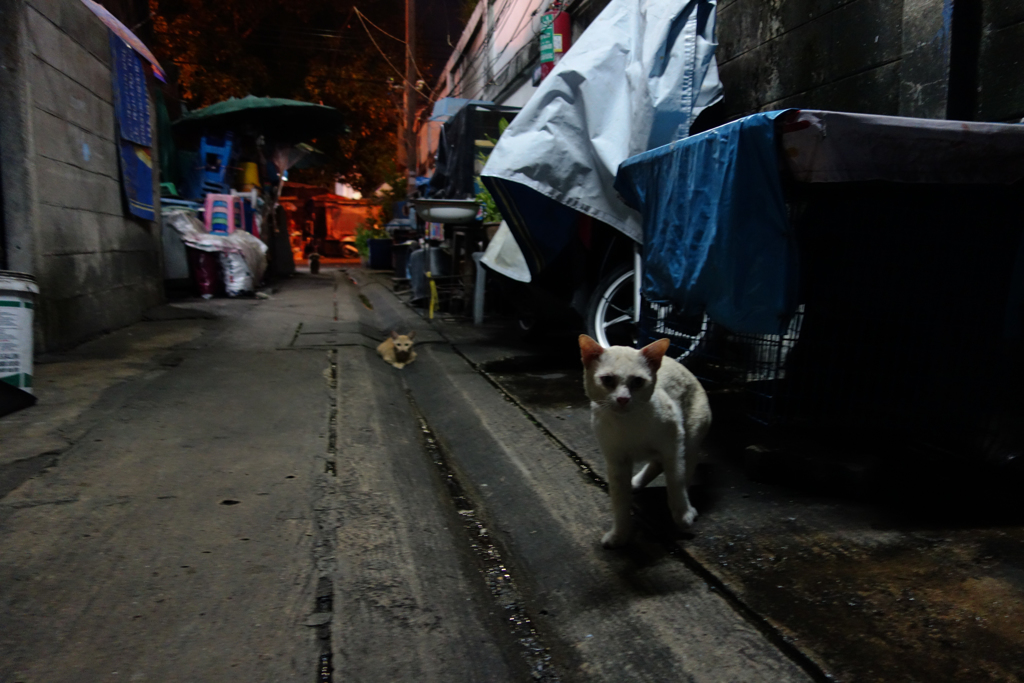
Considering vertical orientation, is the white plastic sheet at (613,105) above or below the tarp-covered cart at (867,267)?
above

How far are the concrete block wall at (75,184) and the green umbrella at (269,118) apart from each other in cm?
491

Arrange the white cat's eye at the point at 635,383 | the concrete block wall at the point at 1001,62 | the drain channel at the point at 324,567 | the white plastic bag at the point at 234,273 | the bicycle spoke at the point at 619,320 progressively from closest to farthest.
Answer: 1. the drain channel at the point at 324,567
2. the white cat's eye at the point at 635,383
3. the concrete block wall at the point at 1001,62
4. the bicycle spoke at the point at 619,320
5. the white plastic bag at the point at 234,273

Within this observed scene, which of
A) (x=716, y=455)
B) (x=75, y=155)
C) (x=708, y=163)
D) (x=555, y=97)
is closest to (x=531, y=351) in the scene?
(x=555, y=97)

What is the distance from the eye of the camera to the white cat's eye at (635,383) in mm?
1790

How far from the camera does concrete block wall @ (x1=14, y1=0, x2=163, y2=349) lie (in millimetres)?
4426

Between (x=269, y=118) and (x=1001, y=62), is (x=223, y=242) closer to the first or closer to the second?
(x=269, y=118)

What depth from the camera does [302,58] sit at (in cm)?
1909

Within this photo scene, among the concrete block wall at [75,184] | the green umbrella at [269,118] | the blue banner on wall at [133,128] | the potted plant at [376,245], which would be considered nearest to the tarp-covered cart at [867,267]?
the concrete block wall at [75,184]

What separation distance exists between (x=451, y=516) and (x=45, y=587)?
122 cm

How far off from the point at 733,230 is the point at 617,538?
1.21 m

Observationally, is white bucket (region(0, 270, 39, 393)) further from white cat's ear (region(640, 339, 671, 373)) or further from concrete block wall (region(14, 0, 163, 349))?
white cat's ear (region(640, 339, 671, 373))

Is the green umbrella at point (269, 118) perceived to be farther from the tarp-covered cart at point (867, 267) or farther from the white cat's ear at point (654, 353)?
the white cat's ear at point (654, 353)

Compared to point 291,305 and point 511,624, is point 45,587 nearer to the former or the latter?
point 511,624

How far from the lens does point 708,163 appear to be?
2.46 metres
